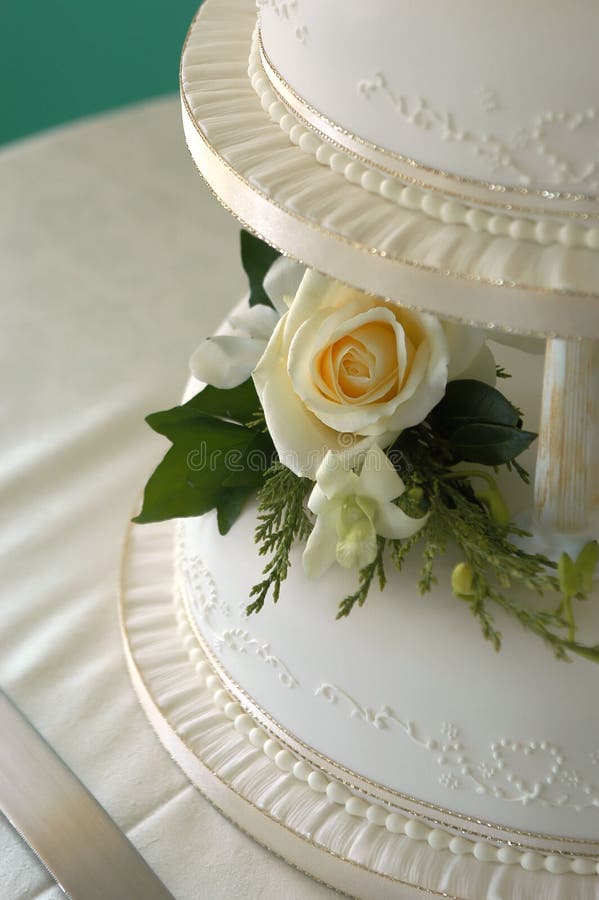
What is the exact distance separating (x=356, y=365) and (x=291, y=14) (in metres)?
0.23

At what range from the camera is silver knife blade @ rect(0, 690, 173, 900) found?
90 cm

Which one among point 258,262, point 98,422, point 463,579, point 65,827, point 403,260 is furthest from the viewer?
point 98,422

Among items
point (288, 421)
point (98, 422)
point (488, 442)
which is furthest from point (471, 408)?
point (98, 422)

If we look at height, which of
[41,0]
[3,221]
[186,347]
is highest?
[41,0]

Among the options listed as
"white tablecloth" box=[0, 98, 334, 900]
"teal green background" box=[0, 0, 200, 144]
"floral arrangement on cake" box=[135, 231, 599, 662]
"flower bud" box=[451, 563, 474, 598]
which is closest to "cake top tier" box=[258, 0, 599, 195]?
"floral arrangement on cake" box=[135, 231, 599, 662]

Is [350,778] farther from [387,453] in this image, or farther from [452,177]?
[452,177]

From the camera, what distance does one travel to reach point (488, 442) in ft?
2.76

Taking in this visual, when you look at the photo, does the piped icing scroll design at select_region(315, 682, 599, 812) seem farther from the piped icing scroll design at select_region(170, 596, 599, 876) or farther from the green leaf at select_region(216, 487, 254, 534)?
the green leaf at select_region(216, 487, 254, 534)

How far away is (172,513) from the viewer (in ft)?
3.22

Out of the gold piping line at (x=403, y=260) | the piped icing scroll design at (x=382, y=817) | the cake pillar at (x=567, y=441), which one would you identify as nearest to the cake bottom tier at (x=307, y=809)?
the piped icing scroll design at (x=382, y=817)

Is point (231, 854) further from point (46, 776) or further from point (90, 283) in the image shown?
point (90, 283)

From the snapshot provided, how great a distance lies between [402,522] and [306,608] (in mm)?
134

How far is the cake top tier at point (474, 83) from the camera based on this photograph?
59 cm

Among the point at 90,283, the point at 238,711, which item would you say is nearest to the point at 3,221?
the point at 90,283
